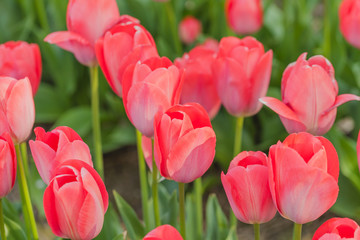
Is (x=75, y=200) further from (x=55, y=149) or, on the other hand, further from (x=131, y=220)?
(x=131, y=220)

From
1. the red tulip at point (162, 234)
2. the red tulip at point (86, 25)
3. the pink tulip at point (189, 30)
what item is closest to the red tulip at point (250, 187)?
the red tulip at point (162, 234)

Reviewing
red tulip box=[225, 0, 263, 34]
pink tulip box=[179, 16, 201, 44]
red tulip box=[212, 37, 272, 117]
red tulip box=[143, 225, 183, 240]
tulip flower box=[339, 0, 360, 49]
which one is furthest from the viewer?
pink tulip box=[179, 16, 201, 44]

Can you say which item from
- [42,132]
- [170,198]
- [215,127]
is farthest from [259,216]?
[215,127]

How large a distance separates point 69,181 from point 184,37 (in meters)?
1.69

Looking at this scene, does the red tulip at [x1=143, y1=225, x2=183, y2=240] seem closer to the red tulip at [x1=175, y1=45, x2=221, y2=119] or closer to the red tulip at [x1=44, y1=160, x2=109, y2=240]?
the red tulip at [x1=44, y1=160, x2=109, y2=240]

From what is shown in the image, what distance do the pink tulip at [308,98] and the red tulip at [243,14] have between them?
2.97ft

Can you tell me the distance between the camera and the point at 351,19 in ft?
4.91

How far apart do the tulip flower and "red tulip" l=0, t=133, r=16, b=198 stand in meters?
1.00

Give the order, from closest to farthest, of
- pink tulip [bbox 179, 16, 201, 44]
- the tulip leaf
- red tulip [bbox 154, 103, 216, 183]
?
red tulip [bbox 154, 103, 216, 183] → the tulip leaf → pink tulip [bbox 179, 16, 201, 44]

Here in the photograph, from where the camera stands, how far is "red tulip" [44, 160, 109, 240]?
0.71 meters

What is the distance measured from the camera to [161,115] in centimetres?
77

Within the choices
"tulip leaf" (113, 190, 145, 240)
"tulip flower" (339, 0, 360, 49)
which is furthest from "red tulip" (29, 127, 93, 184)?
"tulip flower" (339, 0, 360, 49)

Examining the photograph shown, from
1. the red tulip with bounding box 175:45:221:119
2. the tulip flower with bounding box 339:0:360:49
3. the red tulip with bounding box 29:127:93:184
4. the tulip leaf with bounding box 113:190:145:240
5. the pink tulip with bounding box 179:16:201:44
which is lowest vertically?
the pink tulip with bounding box 179:16:201:44

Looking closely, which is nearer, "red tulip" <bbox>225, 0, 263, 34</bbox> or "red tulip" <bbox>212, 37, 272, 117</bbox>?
"red tulip" <bbox>212, 37, 272, 117</bbox>
